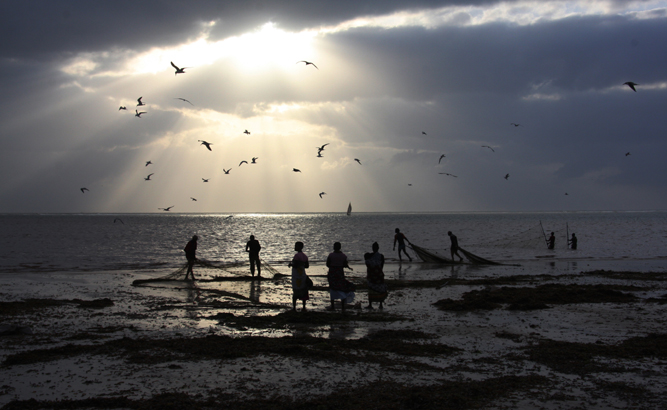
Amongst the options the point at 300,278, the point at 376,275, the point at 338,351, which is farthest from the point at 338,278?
the point at 338,351

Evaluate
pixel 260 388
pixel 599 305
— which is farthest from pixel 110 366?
pixel 599 305

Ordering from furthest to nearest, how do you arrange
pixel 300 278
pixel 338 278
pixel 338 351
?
pixel 338 278, pixel 300 278, pixel 338 351

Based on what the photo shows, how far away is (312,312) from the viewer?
11.2 m

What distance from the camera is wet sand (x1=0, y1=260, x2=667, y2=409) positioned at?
5.89 meters

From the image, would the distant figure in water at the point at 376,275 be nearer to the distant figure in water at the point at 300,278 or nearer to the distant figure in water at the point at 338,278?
the distant figure in water at the point at 338,278

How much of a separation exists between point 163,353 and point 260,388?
249cm

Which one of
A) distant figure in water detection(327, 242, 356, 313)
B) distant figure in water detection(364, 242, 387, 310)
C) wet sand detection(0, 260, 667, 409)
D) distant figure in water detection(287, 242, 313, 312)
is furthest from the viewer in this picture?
distant figure in water detection(364, 242, 387, 310)

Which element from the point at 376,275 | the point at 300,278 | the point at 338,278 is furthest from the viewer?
the point at 376,275

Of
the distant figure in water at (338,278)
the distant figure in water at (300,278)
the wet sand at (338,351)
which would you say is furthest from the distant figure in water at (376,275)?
the distant figure in water at (300,278)

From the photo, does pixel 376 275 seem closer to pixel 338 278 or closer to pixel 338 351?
pixel 338 278

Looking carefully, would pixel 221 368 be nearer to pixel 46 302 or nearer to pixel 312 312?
pixel 312 312

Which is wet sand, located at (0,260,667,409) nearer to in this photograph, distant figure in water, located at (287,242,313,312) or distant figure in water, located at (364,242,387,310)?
distant figure in water, located at (364,242,387,310)

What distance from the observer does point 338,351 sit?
25.9ft

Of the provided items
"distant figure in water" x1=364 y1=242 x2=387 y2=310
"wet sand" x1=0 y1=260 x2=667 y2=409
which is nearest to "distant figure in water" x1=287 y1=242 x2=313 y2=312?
"wet sand" x1=0 y1=260 x2=667 y2=409
